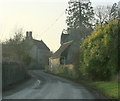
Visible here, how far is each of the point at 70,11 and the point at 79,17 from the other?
2.67 meters

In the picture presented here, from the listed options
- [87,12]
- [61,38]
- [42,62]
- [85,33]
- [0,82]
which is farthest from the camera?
[42,62]

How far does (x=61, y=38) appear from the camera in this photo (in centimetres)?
9575

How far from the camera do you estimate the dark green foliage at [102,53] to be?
35.6 meters

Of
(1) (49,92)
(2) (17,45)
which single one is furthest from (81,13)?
(1) (49,92)

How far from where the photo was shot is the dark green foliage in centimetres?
3562

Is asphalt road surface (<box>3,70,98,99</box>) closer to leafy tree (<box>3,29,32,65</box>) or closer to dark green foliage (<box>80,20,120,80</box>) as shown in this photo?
dark green foliage (<box>80,20,120,80</box>)

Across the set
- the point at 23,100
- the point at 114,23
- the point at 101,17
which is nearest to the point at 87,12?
the point at 101,17

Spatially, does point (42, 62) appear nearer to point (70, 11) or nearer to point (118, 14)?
point (70, 11)

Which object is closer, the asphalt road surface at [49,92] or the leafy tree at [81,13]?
the asphalt road surface at [49,92]

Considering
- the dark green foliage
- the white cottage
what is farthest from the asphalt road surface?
the white cottage

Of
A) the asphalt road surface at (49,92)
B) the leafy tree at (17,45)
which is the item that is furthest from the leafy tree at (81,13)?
the asphalt road surface at (49,92)

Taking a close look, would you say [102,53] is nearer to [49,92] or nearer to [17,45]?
[49,92]

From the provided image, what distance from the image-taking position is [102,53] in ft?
121

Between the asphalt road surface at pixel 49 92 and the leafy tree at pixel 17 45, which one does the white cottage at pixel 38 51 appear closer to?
the leafy tree at pixel 17 45
